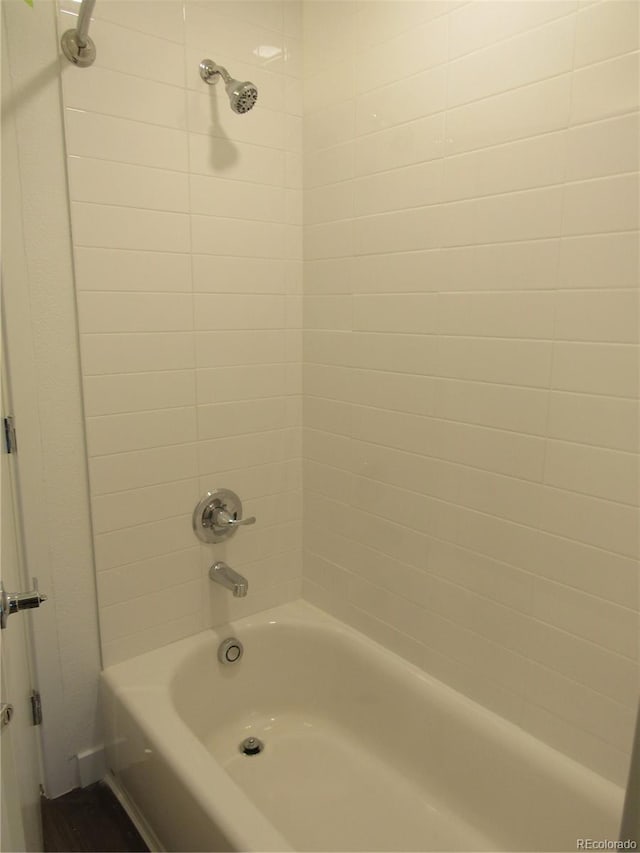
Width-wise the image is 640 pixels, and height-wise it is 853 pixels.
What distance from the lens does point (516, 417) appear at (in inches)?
55.2

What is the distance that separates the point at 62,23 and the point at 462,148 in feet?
3.46

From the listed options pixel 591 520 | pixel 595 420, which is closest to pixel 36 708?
pixel 591 520

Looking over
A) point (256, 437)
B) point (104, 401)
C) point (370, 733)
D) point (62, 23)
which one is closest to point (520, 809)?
point (370, 733)

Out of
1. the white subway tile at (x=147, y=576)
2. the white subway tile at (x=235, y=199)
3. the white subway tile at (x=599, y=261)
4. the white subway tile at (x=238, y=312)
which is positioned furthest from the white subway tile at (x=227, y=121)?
the white subway tile at (x=147, y=576)

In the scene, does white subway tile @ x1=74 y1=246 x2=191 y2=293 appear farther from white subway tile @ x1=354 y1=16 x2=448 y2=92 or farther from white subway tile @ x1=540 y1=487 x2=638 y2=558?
white subway tile @ x1=540 y1=487 x2=638 y2=558

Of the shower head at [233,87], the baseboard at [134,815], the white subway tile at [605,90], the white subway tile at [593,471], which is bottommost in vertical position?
the baseboard at [134,815]

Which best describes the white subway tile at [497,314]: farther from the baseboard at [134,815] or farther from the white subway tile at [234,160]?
the baseboard at [134,815]

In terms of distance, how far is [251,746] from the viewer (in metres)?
1.86

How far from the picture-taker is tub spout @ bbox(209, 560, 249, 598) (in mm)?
1767

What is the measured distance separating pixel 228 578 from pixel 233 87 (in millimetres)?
1465

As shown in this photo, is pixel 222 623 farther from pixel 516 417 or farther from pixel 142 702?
pixel 516 417

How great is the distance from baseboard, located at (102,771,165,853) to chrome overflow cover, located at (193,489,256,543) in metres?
0.79

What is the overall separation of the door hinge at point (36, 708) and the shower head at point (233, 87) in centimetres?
179

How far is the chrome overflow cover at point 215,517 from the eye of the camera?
73.0 inches
